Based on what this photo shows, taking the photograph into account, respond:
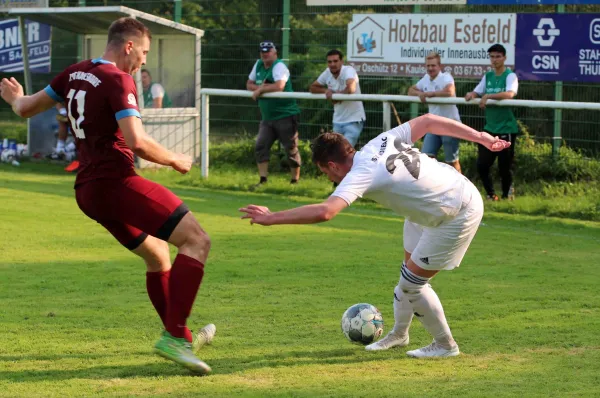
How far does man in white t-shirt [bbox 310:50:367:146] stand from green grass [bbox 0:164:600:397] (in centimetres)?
258

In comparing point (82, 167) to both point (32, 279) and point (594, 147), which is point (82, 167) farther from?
point (594, 147)

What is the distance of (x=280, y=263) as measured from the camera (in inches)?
376

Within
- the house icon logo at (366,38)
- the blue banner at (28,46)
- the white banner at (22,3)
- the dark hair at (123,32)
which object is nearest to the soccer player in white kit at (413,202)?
the dark hair at (123,32)

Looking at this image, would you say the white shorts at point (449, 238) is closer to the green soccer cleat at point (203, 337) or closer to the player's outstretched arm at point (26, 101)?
the green soccer cleat at point (203, 337)

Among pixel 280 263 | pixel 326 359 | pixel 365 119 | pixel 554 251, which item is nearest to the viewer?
pixel 326 359

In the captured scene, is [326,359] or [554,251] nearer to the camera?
[326,359]

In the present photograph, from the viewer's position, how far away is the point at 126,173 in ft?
19.2

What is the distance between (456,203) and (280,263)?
3.71 m

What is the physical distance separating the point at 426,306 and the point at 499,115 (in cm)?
783

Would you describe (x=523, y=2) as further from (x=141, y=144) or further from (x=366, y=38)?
(x=141, y=144)

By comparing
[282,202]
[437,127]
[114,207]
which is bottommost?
[282,202]

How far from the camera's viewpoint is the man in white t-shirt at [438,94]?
13969 mm

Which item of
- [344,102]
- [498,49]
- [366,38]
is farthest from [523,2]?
[344,102]

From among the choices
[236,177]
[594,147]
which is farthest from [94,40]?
[594,147]
